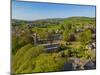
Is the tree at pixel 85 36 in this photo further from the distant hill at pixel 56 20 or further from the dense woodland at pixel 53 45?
the distant hill at pixel 56 20

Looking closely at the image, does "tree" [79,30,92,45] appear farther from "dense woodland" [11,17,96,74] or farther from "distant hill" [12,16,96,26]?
"distant hill" [12,16,96,26]

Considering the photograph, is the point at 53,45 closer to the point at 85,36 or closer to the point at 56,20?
the point at 56,20

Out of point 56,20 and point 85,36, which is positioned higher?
point 56,20

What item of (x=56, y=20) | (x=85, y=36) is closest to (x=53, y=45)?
(x=56, y=20)

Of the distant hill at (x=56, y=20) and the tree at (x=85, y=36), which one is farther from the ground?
the distant hill at (x=56, y=20)

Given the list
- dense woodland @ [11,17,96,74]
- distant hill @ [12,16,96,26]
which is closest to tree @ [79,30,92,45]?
dense woodland @ [11,17,96,74]

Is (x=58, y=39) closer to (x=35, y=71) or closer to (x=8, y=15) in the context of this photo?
(x=35, y=71)

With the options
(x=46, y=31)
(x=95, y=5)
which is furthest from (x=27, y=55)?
(x=95, y=5)

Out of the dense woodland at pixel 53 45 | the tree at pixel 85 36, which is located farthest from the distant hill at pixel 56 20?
the tree at pixel 85 36
